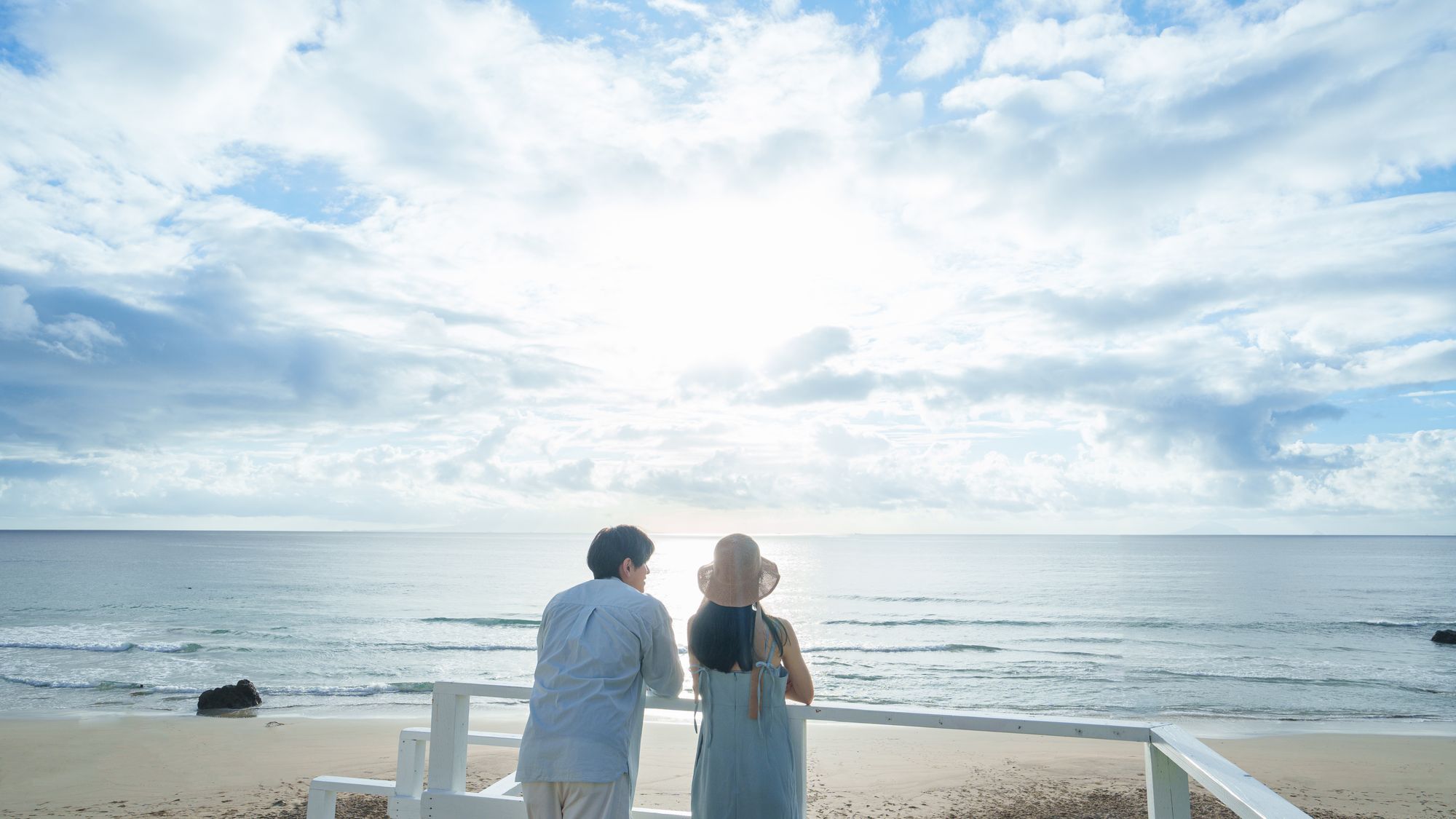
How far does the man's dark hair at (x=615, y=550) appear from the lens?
289 cm

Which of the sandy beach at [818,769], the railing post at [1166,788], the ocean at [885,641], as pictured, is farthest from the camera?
the ocean at [885,641]

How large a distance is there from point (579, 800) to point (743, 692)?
0.60 meters

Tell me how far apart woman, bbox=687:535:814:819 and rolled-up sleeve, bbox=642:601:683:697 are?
73 mm

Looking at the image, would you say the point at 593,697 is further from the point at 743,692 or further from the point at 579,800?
the point at 743,692

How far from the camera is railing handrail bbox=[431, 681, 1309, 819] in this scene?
6.57ft

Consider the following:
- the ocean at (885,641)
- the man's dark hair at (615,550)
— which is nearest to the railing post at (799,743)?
the man's dark hair at (615,550)

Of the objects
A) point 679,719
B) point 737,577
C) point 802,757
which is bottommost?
point 679,719

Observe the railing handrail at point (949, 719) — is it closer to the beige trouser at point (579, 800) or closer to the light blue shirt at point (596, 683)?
the light blue shirt at point (596, 683)

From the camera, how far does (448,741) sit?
2.97 m

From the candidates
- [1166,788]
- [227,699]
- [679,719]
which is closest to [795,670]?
[1166,788]

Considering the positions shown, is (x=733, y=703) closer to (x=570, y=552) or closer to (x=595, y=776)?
(x=595, y=776)

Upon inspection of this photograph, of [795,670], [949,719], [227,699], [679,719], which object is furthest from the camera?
[227,699]

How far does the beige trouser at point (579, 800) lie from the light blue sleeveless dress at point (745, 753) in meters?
0.23

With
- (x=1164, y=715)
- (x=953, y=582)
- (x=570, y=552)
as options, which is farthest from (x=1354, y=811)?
(x=570, y=552)
